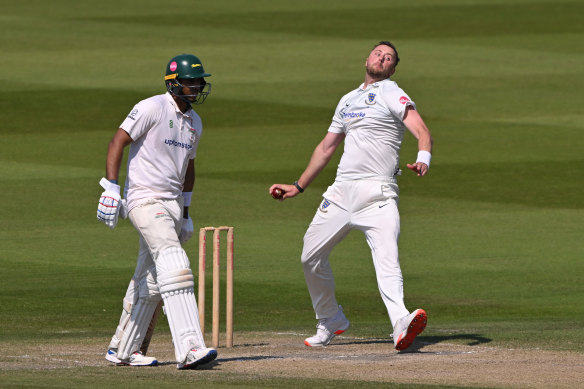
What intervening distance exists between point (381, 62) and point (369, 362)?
7.11 feet

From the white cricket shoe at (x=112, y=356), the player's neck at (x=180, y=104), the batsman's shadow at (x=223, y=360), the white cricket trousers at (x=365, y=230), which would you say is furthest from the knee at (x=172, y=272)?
the white cricket trousers at (x=365, y=230)

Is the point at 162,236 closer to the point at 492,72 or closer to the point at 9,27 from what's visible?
the point at 492,72

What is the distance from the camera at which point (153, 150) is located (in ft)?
27.9

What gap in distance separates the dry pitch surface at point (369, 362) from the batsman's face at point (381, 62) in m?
1.88

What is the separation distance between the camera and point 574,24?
32.5 m

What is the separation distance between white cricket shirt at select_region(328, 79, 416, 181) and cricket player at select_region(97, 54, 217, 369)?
3.89 ft

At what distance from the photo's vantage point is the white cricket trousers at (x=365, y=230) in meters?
9.05

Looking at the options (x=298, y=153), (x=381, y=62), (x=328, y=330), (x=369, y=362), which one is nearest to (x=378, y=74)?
(x=381, y=62)

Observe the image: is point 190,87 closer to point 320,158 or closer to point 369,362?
point 320,158

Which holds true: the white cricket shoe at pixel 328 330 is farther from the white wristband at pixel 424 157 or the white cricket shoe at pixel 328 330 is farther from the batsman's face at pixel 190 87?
the batsman's face at pixel 190 87

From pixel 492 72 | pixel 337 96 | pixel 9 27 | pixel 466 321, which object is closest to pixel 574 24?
pixel 492 72

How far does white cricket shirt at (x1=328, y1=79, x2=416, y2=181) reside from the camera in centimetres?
929

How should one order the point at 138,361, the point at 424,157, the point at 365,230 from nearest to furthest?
the point at 138,361 < the point at 424,157 < the point at 365,230

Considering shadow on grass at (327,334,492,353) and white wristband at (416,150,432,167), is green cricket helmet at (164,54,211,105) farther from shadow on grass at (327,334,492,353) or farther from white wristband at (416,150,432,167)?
shadow on grass at (327,334,492,353)
